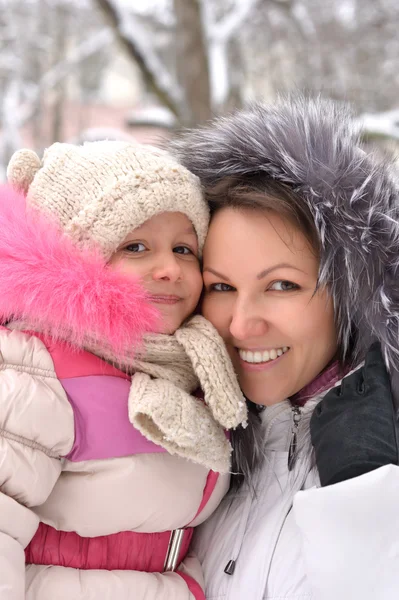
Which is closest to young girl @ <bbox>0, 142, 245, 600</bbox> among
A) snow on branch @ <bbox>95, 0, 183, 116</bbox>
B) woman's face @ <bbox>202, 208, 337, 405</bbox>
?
woman's face @ <bbox>202, 208, 337, 405</bbox>

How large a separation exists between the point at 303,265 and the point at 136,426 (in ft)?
2.00

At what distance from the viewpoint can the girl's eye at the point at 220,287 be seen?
1.89 m

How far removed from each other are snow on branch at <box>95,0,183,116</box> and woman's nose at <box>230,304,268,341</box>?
4687mm

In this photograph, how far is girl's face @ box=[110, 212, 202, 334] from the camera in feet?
5.86

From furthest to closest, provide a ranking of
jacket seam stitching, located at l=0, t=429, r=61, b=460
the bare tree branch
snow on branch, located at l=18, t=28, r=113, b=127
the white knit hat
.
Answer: snow on branch, located at l=18, t=28, r=113, b=127, the bare tree branch, the white knit hat, jacket seam stitching, located at l=0, t=429, r=61, b=460

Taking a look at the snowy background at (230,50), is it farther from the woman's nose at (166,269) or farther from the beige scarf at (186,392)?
the beige scarf at (186,392)

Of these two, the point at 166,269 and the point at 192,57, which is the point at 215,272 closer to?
the point at 166,269

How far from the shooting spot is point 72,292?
5.34ft

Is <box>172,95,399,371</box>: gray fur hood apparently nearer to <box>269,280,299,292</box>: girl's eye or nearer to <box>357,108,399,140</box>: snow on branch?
<box>269,280,299,292</box>: girl's eye

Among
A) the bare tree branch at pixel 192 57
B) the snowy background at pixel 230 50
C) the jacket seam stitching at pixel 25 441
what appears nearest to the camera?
the jacket seam stitching at pixel 25 441

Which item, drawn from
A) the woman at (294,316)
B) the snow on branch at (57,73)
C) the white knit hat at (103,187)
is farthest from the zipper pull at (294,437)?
the snow on branch at (57,73)

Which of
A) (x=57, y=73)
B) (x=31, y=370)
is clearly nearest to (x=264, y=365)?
(x=31, y=370)

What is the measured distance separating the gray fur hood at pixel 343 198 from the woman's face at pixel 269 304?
0.21 feet

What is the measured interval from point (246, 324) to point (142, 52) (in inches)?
194
